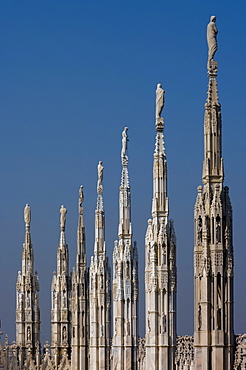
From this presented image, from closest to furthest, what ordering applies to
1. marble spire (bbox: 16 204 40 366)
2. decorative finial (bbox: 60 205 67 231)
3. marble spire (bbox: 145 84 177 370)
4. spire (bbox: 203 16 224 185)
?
1. spire (bbox: 203 16 224 185)
2. marble spire (bbox: 145 84 177 370)
3. decorative finial (bbox: 60 205 67 231)
4. marble spire (bbox: 16 204 40 366)

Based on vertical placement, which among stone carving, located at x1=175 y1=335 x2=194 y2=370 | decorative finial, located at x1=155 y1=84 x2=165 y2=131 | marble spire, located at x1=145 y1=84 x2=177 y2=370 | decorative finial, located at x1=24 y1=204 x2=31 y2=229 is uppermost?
decorative finial, located at x1=24 y1=204 x2=31 y2=229

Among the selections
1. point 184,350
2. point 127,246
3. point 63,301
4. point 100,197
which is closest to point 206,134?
point 184,350

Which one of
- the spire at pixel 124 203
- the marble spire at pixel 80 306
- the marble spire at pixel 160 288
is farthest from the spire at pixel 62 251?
the marble spire at pixel 160 288

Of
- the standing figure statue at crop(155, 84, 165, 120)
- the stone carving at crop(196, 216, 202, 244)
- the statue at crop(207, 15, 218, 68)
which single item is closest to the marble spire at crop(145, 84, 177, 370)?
the standing figure statue at crop(155, 84, 165, 120)

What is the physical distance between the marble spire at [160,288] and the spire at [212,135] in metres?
4.22

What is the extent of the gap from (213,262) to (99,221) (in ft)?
53.3

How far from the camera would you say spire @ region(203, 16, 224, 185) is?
86.7 ft

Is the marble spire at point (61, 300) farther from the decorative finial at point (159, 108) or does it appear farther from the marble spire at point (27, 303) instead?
the decorative finial at point (159, 108)

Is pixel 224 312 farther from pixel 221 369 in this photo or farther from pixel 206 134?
pixel 206 134

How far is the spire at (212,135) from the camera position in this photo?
26.4 m

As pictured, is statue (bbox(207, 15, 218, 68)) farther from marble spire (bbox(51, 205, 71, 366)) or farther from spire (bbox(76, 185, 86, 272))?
marble spire (bbox(51, 205, 71, 366))

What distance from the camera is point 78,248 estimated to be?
1796 inches

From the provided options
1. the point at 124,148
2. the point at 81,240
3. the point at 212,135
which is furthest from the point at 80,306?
the point at 212,135

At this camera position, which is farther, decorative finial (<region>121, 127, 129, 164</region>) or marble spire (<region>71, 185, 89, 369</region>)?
marble spire (<region>71, 185, 89, 369</region>)
